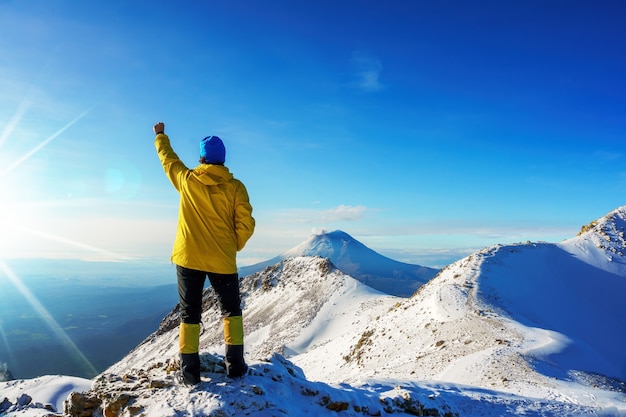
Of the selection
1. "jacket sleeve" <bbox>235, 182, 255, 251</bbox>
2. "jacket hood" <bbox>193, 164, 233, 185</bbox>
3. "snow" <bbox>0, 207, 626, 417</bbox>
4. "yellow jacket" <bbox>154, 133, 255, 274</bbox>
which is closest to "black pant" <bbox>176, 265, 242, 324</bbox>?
"yellow jacket" <bbox>154, 133, 255, 274</bbox>

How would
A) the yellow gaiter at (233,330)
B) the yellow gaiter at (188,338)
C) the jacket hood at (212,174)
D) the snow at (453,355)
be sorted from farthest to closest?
1. the snow at (453,355)
2. the yellow gaiter at (233,330)
3. the yellow gaiter at (188,338)
4. the jacket hood at (212,174)

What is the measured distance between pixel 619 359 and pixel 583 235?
53.1ft

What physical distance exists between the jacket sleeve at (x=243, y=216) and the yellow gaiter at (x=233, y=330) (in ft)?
4.32

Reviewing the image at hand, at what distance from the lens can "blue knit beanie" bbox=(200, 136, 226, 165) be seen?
20.3 ft

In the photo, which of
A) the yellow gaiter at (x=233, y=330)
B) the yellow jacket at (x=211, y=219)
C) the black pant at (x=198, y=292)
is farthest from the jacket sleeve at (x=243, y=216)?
the yellow gaiter at (x=233, y=330)

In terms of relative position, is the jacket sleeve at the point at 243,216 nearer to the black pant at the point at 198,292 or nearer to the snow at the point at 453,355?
the black pant at the point at 198,292

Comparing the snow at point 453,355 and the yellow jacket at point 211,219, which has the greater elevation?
the yellow jacket at point 211,219

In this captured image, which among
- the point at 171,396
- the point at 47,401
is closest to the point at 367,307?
the point at 47,401

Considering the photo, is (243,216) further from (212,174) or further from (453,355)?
(453,355)

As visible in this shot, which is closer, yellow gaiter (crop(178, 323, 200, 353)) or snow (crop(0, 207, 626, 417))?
yellow gaiter (crop(178, 323, 200, 353))

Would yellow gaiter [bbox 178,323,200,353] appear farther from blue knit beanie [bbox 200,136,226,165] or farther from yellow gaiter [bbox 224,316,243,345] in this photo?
blue knit beanie [bbox 200,136,226,165]

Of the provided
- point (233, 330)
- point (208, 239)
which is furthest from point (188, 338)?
point (208, 239)

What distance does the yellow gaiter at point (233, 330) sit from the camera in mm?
6301

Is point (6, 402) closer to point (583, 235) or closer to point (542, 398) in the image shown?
point (542, 398)
